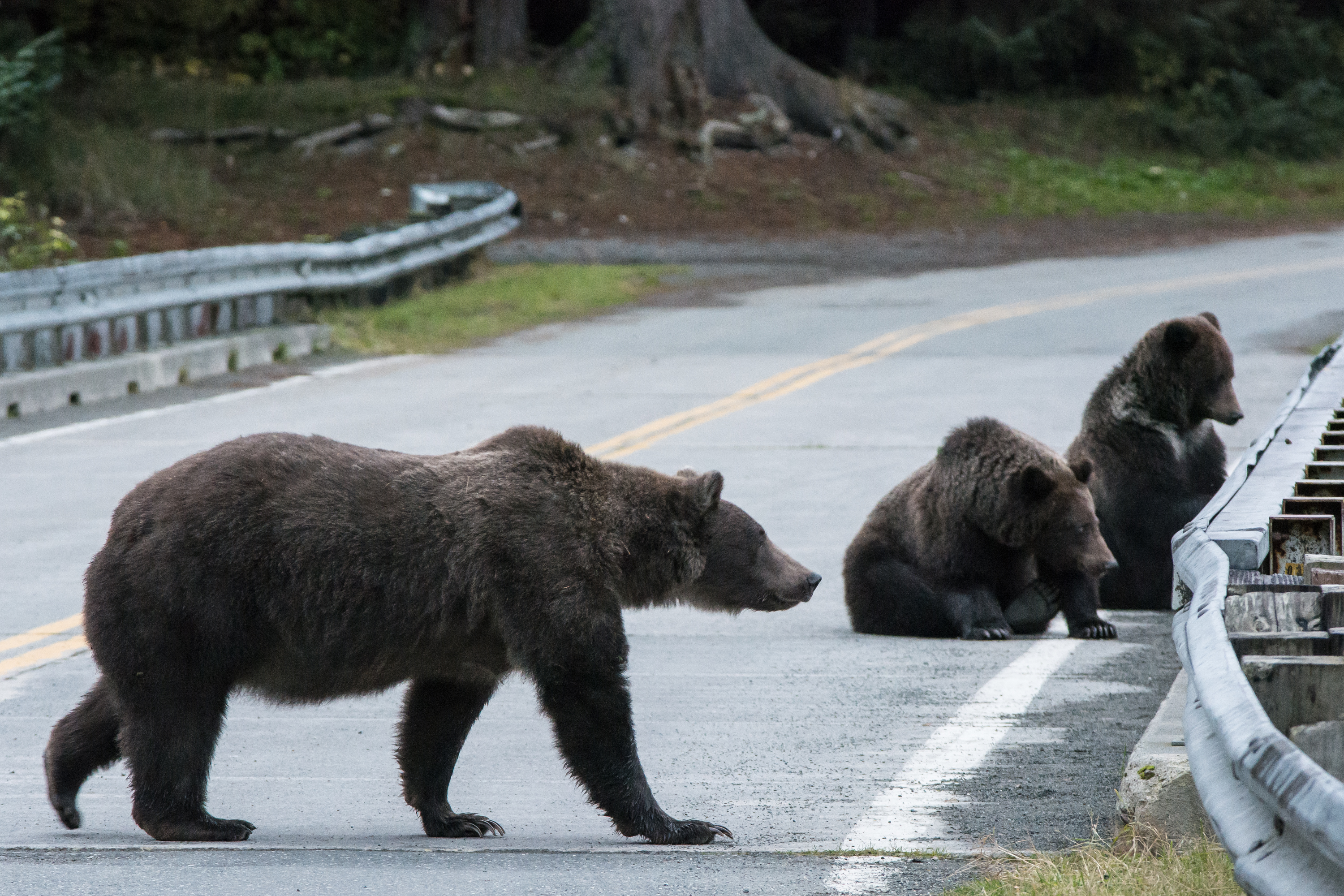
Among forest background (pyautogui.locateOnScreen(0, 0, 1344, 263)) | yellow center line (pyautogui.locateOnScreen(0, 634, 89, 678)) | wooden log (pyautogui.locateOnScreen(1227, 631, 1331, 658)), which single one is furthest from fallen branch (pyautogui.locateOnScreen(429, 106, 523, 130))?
wooden log (pyautogui.locateOnScreen(1227, 631, 1331, 658))

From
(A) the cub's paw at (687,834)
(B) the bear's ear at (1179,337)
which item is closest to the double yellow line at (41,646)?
(A) the cub's paw at (687,834)

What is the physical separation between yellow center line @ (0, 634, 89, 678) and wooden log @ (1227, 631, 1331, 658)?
5.20m

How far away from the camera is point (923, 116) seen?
129 ft

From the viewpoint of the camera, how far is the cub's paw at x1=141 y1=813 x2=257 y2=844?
5.70 m

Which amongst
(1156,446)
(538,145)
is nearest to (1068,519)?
(1156,446)

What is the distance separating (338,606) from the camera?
223 inches

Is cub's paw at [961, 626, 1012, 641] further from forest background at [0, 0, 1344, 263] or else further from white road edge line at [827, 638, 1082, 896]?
forest background at [0, 0, 1344, 263]

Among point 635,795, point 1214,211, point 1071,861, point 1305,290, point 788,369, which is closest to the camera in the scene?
point 1071,861

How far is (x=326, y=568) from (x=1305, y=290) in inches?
817

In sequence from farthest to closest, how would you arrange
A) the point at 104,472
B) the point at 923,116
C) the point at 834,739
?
the point at 923,116 → the point at 104,472 → the point at 834,739

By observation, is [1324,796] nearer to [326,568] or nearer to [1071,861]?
[1071,861]

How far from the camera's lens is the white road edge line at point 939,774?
536 cm

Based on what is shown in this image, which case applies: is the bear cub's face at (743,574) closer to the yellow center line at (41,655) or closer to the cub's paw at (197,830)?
the cub's paw at (197,830)

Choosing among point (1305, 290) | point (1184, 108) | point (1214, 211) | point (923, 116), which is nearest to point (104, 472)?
point (1305, 290)
